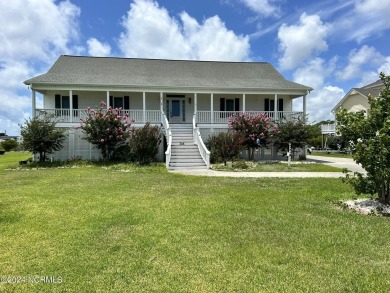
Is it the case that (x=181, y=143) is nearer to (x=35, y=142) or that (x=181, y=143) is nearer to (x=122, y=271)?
(x=35, y=142)

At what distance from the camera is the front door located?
23.1 m

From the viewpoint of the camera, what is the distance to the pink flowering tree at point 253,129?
1867cm

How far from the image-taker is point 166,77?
22.8m

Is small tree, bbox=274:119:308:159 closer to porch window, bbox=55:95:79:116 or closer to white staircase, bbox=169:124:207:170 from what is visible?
white staircase, bbox=169:124:207:170

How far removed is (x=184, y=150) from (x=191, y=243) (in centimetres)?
1312

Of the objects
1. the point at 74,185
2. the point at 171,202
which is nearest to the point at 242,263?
the point at 171,202

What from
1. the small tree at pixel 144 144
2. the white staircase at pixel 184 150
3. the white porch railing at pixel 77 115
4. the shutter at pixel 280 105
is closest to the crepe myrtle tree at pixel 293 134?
the shutter at pixel 280 105

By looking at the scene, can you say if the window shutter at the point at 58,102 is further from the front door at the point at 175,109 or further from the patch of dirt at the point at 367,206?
the patch of dirt at the point at 367,206

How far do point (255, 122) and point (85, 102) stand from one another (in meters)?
12.3

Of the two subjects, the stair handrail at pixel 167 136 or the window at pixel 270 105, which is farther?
the window at pixel 270 105

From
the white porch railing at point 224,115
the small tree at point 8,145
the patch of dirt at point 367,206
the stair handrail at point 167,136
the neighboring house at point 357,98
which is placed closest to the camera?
the patch of dirt at point 367,206

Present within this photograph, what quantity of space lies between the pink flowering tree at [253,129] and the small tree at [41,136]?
427 inches

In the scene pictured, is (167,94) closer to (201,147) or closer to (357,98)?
(201,147)

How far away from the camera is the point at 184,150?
17.7 m
